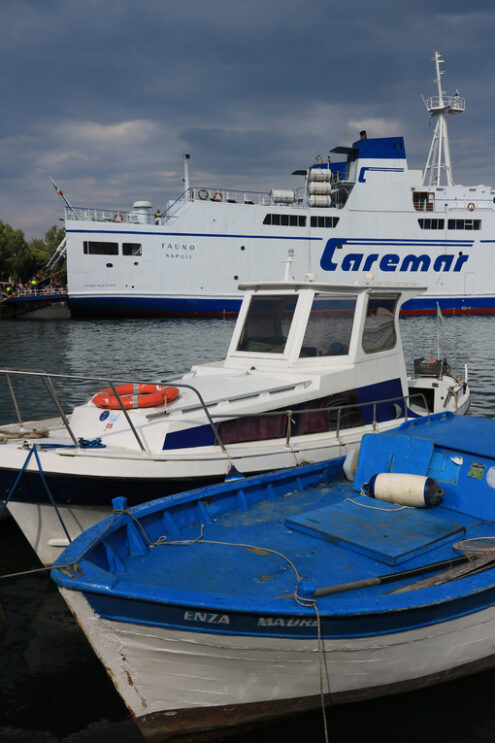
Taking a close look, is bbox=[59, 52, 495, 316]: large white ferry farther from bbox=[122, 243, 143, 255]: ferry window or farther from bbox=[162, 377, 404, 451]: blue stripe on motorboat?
bbox=[162, 377, 404, 451]: blue stripe on motorboat

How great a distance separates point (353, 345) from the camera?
8.25 metres

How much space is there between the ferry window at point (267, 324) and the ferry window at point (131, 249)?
95.5 feet

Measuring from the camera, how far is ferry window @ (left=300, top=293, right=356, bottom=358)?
8250mm

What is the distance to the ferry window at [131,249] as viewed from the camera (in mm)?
36188

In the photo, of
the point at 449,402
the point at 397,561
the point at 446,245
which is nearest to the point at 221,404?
the point at 397,561

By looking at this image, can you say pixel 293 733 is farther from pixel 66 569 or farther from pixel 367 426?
pixel 367 426

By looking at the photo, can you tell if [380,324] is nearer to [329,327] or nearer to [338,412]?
[329,327]

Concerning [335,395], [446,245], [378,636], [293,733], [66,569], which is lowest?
[293,733]

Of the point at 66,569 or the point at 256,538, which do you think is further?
the point at 256,538

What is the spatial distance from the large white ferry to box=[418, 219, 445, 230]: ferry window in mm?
94

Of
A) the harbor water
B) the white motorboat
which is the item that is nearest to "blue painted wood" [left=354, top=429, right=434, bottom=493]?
the white motorboat

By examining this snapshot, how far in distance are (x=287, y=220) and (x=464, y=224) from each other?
42.6ft

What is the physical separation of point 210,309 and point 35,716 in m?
34.7

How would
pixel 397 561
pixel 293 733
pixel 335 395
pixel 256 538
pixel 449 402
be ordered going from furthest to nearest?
pixel 449 402, pixel 335 395, pixel 256 538, pixel 397 561, pixel 293 733
